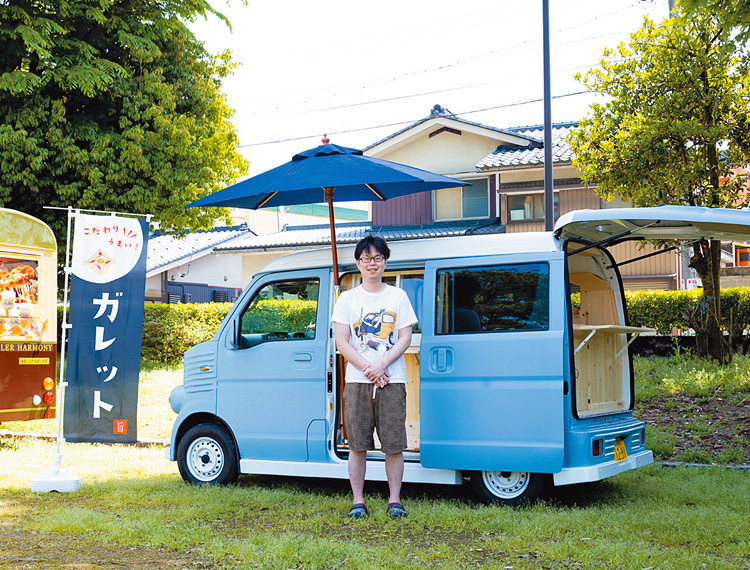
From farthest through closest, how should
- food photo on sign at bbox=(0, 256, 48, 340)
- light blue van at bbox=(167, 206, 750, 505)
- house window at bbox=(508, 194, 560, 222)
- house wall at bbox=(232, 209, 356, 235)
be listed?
house wall at bbox=(232, 209, 356, 235)
house window at bbox=(508, 194, 560, 222)
food photo on sign at bbox=(0, 256, 48, 340)
light blue van at bbox=(167, 206, 750, 505)

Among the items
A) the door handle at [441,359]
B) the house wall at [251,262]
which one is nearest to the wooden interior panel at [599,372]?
the door handle at [441,359]

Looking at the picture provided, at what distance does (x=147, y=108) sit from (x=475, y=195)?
10384 mm

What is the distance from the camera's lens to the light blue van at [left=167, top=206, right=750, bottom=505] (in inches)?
219

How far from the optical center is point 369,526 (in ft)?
17.4

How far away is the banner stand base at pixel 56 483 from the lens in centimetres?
666

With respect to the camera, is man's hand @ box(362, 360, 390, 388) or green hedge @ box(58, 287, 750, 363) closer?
man's hand @ box(362, 360, 390, 388)

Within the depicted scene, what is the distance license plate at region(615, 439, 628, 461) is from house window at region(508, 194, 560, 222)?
1478 cm

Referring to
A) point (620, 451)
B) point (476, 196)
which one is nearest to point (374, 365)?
point (620, 451)

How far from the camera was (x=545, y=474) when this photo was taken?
573 cm

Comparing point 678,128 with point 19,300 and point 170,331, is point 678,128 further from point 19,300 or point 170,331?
point 170,331

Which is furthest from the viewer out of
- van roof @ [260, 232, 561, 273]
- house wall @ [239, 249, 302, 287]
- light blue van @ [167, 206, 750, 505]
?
house wall @ [239, 249, 302, 287]

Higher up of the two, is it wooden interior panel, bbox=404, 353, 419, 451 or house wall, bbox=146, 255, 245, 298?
house wall, bbox=146, 255, 245, 298

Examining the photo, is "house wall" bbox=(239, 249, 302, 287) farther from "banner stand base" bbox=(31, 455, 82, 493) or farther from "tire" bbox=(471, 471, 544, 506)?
"tire" bbox=(471, 471, 544, 506)

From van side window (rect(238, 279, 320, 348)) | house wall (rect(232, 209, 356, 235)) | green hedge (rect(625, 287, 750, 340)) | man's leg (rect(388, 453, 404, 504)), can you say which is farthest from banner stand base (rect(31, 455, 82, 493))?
house wall (rect(232, 209, 356, 235))
